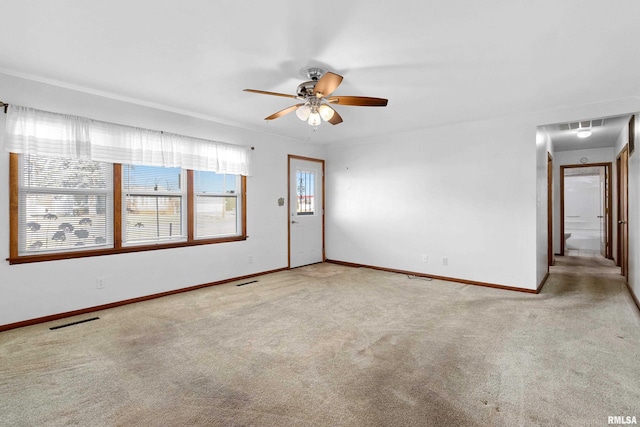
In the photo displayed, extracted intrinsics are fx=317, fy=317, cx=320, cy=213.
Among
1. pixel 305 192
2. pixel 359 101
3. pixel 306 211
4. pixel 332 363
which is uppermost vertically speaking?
pixel 359 101

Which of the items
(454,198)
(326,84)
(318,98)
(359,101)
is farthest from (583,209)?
(326,84)

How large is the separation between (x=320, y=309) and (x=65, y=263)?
2.78 m

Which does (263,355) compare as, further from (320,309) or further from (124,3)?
(124,3)

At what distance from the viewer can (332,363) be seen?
2.40 m

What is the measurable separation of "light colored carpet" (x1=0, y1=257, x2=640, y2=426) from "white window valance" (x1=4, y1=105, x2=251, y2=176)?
1.75 meters

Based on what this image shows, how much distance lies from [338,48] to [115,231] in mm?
3206

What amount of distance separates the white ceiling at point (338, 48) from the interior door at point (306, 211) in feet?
7.65

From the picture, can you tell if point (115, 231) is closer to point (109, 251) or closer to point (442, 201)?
point (109, 251)

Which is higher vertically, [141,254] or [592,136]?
[592,136]

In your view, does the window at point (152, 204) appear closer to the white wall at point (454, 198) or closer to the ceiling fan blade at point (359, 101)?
the ceiling fan blade at point (359, 101)

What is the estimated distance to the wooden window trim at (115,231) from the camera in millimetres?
3039

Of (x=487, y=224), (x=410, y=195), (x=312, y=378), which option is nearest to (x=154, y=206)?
(x=312, y=378)

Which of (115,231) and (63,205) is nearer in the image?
(63,205)

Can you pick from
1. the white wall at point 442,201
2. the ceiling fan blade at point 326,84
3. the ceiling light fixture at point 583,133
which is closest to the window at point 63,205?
the ceiling fan blade at point 326,84
